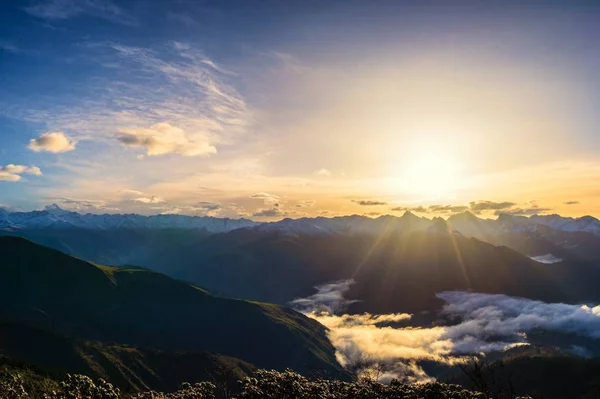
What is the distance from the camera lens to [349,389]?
4525 cm

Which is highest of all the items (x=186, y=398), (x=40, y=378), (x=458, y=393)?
(x=458, y=393)

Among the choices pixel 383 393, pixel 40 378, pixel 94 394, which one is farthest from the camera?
pixel 40 378

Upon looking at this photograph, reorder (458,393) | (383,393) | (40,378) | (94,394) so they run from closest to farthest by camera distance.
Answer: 1. (458,393)
2. (94,394)
3. (383,393)
4. (40,378)

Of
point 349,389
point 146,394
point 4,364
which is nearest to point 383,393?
point 349,389

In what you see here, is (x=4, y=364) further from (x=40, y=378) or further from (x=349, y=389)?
(x=349, y=389)

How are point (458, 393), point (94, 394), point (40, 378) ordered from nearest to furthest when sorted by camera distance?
point (458, 393)
point (94, 394)
point (40, 378)

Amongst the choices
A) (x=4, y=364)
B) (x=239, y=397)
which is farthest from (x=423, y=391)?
(x=4, y=364)

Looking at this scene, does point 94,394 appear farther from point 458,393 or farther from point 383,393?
point 458,393

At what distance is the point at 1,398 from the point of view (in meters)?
41.2

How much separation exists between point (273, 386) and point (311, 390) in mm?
4217

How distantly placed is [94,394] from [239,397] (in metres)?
15.6

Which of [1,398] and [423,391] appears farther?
[423,391]

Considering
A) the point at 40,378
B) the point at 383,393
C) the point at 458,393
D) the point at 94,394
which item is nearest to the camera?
the point at 458,393

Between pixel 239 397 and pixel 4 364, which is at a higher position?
pixel 239 397
